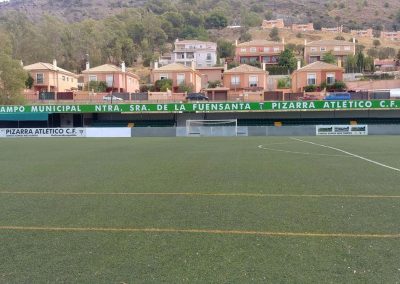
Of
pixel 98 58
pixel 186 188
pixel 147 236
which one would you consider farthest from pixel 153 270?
pixel 98 58

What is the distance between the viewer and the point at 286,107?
51969 millimetres

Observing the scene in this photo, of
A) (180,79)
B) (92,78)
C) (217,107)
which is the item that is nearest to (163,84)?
(180,79)

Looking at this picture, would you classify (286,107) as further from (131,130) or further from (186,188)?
(186,188)

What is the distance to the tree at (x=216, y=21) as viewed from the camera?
190 m

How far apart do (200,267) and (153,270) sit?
0.63 m

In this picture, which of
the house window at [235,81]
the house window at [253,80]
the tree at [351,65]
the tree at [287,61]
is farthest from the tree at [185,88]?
the tree at [351,65]

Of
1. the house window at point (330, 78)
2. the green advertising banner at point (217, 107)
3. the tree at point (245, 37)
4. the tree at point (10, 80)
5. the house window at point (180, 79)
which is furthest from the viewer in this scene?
the tree at point (245, 37)

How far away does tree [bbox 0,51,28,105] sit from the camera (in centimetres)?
Answer: 5869

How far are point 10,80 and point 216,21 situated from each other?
141m

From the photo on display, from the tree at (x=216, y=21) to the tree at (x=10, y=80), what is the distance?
13878 centimetres

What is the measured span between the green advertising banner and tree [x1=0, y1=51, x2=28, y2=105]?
8.59 metres

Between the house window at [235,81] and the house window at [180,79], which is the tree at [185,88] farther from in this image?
the house window at [235,81]

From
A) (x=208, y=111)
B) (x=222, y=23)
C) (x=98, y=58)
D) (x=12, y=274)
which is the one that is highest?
(x=222, y=23)

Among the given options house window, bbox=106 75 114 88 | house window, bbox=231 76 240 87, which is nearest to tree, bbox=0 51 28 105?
house window, bbox=106 75 114 88
